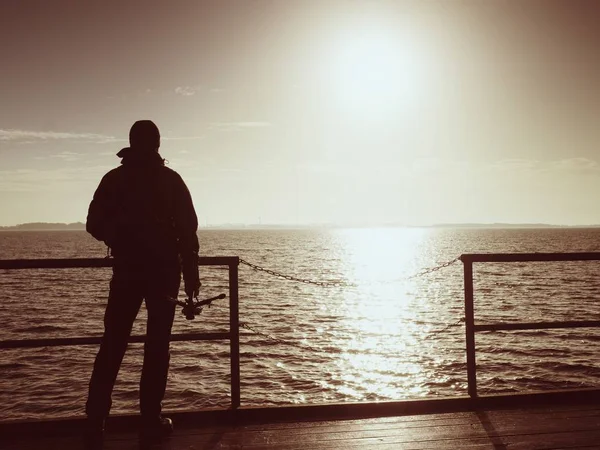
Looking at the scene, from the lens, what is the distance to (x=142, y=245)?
12.4 ft

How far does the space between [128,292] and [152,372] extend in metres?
0.64

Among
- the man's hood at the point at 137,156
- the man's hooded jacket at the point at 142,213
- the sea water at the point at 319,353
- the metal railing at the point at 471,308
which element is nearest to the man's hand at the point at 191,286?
the man's hooded jacket at the point at 142,213

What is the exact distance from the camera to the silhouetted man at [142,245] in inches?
148

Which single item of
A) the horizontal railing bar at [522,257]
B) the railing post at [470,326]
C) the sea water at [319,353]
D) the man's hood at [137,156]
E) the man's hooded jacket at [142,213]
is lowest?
the sea water at [319,353]

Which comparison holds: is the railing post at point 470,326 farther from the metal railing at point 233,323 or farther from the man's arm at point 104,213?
the man's arm at point 104,213

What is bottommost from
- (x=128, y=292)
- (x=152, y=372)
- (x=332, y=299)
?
(x=332, y=299)

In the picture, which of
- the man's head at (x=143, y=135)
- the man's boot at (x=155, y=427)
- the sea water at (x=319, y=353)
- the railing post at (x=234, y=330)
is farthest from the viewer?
the sea water at (x=319, y=353)

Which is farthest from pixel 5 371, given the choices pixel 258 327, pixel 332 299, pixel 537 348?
pixel 332 299

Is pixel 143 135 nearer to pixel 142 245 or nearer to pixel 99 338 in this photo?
pixel 142 245

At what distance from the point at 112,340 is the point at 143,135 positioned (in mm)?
1509

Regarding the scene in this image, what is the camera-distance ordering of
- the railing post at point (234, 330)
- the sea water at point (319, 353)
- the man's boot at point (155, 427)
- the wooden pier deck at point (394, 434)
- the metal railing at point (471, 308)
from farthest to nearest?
the sea water at point (319, 353) < the metal railing at point (471, 308) < the railing post at point (234, 330) < the man's boot at point (155, 427) < the wooden pier deck at point (394, 434)

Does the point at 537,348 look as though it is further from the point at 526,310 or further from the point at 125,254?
the point at 125,254

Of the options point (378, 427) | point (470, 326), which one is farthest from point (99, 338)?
point (470, 326)

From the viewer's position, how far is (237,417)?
4320 millimetres
